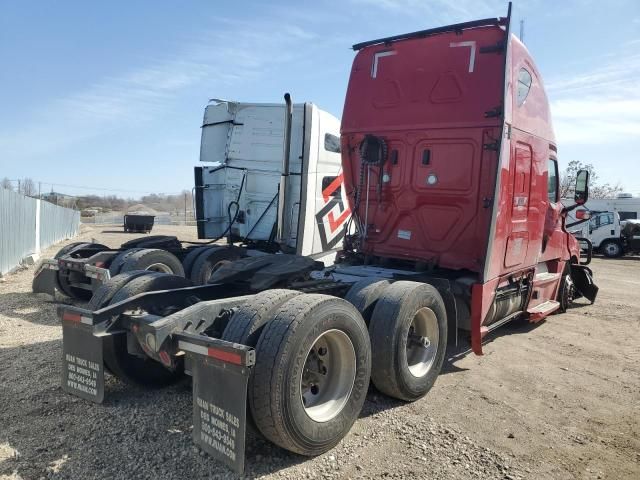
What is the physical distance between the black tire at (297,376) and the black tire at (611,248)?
2481cm

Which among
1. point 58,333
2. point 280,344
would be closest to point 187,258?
point 58,333

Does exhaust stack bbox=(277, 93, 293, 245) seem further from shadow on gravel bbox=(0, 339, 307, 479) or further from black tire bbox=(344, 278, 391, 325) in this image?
shadow on gravel bbox=(0, 339, 307, 479)

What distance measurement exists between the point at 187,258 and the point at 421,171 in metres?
3.98

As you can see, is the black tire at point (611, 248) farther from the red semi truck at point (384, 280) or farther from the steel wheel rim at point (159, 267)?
the steel wheel rim at point (159, 267)

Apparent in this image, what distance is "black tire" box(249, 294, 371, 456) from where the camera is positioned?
3121 mm

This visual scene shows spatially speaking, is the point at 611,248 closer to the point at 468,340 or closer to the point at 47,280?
the point at 468,340

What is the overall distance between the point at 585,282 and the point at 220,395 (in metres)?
8.62

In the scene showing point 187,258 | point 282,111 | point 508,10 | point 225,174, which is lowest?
point 187,258

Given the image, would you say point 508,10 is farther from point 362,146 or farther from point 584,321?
point 584,321

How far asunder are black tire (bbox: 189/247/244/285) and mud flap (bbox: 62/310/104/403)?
348cm

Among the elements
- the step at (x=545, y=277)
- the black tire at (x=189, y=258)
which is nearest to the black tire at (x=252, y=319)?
the black tire at (x=189, y=258)

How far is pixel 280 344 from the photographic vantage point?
3.19 metres

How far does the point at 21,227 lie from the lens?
14875 mm

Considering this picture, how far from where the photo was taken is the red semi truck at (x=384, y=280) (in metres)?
3.24
